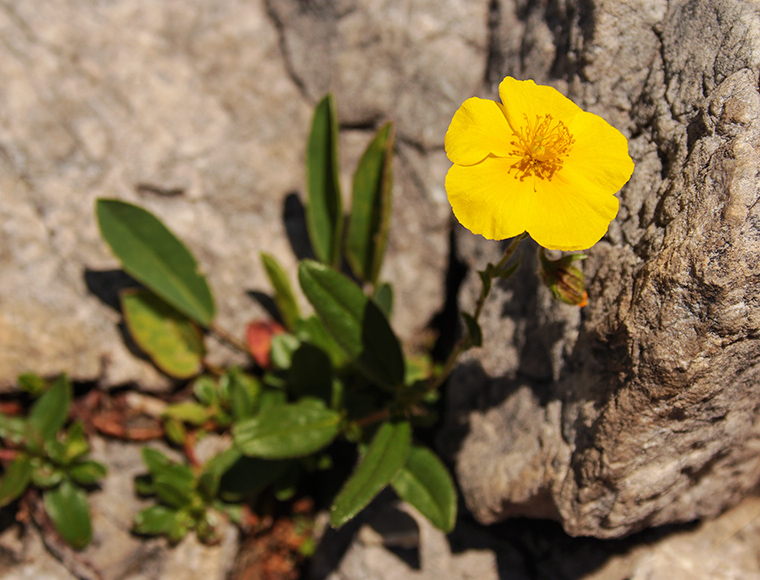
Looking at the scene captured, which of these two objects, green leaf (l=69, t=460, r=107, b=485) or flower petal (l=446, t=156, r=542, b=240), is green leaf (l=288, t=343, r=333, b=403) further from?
flower petal (l=446, t=156, r=542, b=240)

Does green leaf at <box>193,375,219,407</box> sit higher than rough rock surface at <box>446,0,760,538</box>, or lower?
lower

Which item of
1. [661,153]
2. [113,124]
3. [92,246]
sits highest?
[661,153]

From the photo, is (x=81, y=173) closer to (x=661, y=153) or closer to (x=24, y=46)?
(x=24, y=46)

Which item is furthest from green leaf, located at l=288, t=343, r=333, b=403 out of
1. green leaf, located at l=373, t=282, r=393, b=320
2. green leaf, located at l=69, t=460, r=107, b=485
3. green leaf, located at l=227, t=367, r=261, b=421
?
green leaf, located at l=69, t=460, r=107, b=485

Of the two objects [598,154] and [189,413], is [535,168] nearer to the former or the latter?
[598,154]

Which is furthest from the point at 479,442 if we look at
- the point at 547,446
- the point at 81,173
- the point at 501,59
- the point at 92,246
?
the point at 81,173
